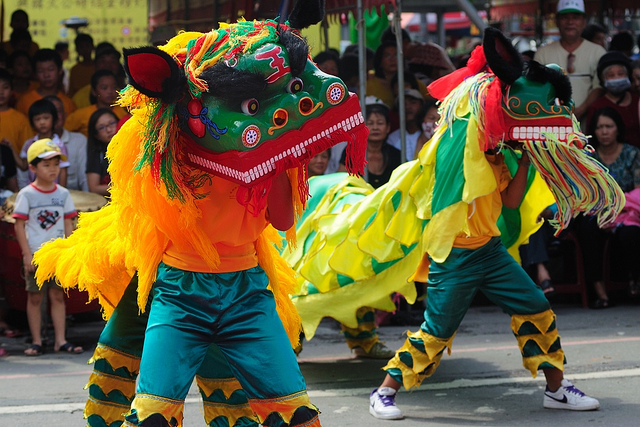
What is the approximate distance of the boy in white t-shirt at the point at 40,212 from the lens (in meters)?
6.26

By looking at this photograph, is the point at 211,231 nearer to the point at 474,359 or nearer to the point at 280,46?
the point at 280,46

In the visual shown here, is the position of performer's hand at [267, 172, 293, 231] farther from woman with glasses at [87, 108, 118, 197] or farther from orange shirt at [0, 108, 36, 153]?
orange shirt at [0, 108, 36, 153]

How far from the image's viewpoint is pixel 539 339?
Result: 15.3ft

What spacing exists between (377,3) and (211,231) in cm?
453

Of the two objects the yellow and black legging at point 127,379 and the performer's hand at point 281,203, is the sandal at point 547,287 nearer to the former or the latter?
the yellow and black legging at point 127,379

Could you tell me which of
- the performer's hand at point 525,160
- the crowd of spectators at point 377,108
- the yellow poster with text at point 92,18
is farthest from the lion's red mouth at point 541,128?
the yellow poster with text at point 92,18

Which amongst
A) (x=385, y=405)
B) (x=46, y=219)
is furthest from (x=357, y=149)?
(x=46, y=219)

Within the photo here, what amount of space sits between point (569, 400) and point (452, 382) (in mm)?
825

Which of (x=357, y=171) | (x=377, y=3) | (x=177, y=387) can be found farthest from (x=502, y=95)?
(x=377, y=3)

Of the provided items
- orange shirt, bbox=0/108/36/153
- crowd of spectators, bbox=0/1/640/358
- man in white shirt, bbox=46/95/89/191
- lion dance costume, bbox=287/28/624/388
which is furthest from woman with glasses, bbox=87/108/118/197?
lion dance costume, bbox=287/28/624/388

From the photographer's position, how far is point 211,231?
316 cm

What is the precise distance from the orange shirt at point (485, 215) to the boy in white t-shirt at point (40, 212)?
2997 millimetres

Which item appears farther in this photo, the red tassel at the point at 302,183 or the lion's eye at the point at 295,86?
the red tassel at the point at 302,183

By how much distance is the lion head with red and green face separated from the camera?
2902mm
